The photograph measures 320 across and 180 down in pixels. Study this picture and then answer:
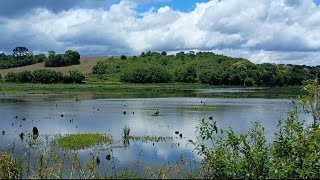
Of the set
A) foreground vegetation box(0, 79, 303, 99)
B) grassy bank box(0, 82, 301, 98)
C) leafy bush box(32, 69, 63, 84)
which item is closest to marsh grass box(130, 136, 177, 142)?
foreground vegetation box(0, 79, 303, 99)

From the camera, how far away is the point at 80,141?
3812 centimetres

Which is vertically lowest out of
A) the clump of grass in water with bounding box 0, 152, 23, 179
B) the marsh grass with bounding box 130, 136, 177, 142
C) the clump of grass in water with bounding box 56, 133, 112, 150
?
the marsh grass with bounding box 130, 136, 177, 142

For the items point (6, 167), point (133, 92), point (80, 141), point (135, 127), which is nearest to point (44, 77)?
point (133, 92)

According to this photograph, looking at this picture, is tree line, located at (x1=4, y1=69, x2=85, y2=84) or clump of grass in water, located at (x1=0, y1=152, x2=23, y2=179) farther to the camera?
tree line, located at (x1=4, y1=69, x2=85, y2=84)

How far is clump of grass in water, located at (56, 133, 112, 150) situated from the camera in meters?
36.0

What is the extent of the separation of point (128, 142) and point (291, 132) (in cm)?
2343

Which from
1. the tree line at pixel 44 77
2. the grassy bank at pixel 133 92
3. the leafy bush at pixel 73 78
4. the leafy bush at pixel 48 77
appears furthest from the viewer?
the leafy bush at pixel 48 77

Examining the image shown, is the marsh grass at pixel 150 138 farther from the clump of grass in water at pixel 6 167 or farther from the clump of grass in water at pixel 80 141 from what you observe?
the clump of grass in water at pixel 6 167

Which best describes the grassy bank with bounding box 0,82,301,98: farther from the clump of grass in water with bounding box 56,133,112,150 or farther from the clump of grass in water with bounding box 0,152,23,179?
the clump of grass in water with bounding box 0,152,23,179

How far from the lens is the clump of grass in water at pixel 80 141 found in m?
36.0

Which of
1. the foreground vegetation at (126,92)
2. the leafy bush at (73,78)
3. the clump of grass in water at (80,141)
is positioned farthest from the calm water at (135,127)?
the leafy bush at (73,78)

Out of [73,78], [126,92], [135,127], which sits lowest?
[135,127]

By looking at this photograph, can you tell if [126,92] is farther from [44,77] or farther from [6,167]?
[6,167]

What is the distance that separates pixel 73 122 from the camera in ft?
181
